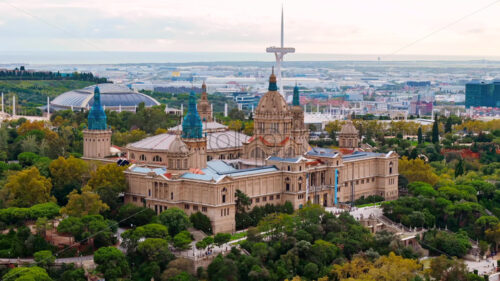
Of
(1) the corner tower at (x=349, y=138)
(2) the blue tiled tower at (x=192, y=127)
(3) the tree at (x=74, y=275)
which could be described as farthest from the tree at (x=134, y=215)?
(1) the corner tower at (x=349, y=138)

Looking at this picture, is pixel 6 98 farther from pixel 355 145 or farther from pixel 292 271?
pixel 292 271

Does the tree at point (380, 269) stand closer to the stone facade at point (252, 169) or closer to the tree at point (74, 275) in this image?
Result: the stone facade at point (252, 169)

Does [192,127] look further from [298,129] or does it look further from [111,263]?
[111,263]

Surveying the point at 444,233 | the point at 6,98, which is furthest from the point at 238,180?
the point at 6,98

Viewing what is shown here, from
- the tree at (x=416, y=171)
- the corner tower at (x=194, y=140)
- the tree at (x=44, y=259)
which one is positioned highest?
the corner tower at (x=194, y=140)

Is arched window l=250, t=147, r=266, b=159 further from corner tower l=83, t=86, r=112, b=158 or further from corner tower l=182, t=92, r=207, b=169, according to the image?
corner tower l=83, t=86, r=112, b=158

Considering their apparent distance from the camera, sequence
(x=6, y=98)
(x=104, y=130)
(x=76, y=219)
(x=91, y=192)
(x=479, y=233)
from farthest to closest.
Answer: (x=6, y=98) → (x=104, y=130) → (x=479, y=233) → (x=91, y=192) → (x=76, y=219)

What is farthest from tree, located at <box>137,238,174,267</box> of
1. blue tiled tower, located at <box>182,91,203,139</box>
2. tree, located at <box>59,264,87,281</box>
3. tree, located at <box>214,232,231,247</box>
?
blue tiled tower, located at <box>182,91,203,139</box>
